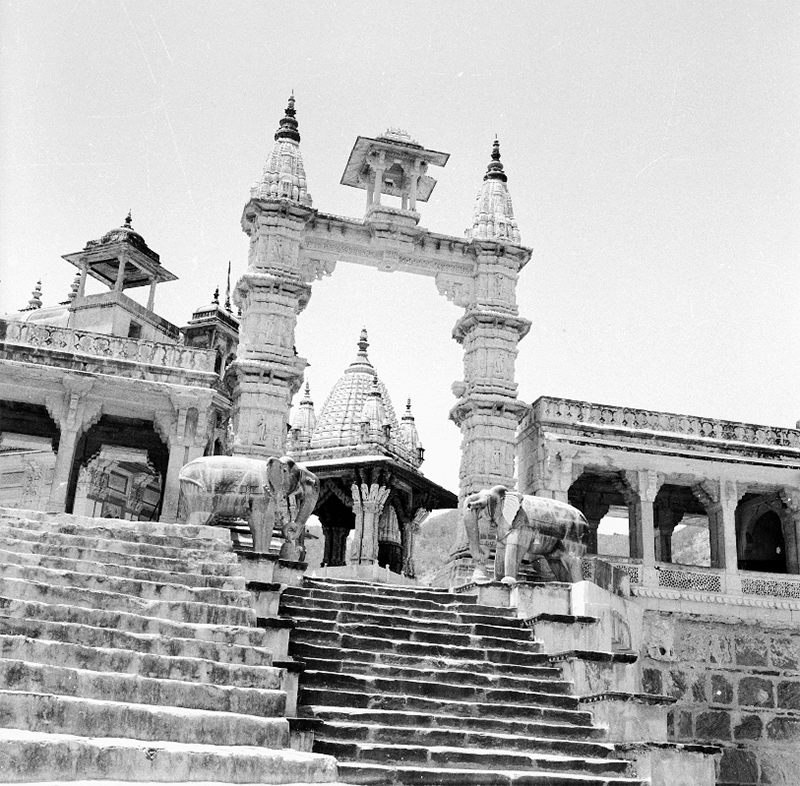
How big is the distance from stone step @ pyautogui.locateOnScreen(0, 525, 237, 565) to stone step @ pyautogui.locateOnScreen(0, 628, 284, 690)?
2.77 metres

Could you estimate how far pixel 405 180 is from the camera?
26938mm

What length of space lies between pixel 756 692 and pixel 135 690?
15.4 meters

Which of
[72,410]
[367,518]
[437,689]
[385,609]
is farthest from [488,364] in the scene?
[437,689]

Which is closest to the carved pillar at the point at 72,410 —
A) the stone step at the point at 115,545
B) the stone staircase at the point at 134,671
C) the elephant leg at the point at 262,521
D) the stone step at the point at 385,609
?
the elephant leg at the point at 262,521

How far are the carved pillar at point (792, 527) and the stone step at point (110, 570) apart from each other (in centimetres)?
1798

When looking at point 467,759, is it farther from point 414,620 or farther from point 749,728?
point 749,728

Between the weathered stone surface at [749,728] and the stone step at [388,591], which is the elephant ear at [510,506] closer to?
the stone step at [388,591]

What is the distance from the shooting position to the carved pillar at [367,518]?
80.0ft

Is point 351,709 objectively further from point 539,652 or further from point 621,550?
point 621,550

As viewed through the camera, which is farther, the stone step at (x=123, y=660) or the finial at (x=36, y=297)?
the finial at (x=36, y=297)

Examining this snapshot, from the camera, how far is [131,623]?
1104 centimetres

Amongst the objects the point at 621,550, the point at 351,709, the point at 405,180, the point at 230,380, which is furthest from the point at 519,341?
the point at 621,550

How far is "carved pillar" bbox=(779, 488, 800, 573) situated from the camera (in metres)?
25.9

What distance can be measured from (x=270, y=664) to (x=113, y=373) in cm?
1361
